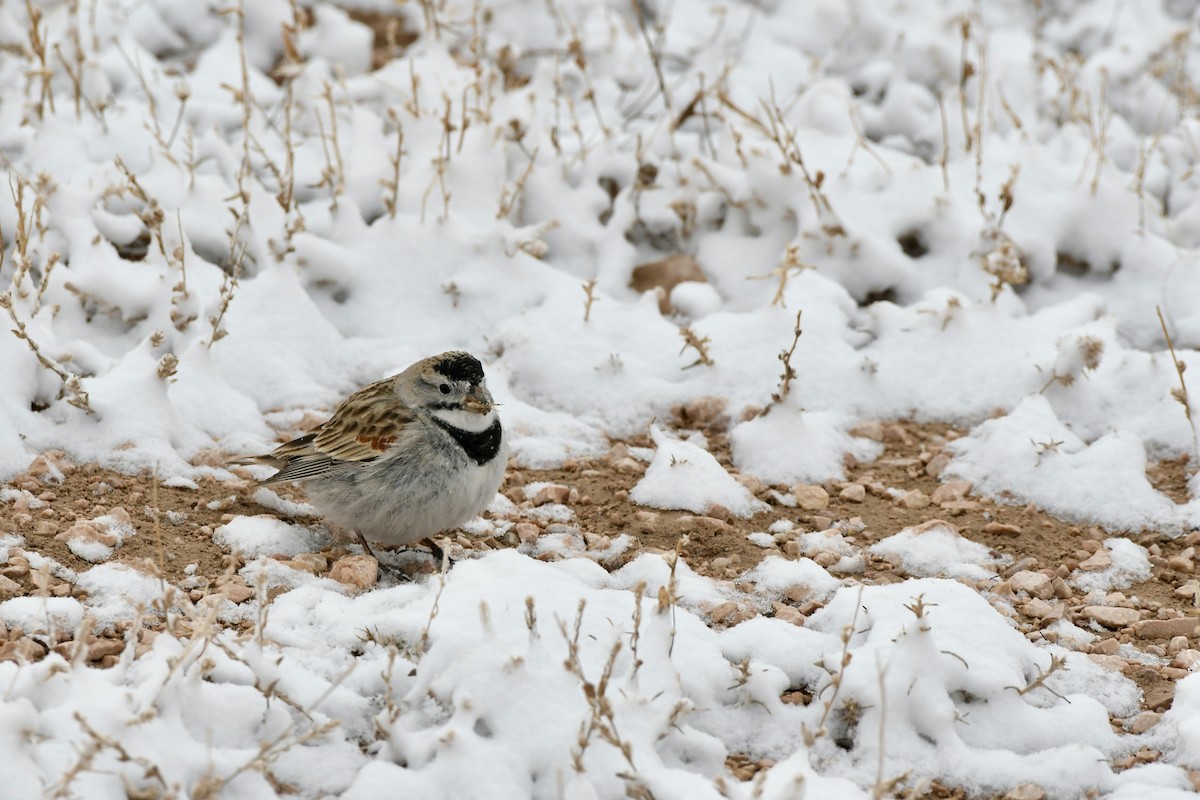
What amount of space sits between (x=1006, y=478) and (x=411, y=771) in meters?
3.10

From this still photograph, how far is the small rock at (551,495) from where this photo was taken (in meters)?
5.23

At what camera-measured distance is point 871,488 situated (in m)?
5.46

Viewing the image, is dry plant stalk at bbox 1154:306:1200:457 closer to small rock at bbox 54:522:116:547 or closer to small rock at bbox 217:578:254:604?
small rock at bbox 217:578:254:604

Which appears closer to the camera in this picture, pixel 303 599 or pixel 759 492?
pixel 303 599

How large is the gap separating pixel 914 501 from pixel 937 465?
34 cm

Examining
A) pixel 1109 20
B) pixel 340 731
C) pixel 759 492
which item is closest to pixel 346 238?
pixel 759 492

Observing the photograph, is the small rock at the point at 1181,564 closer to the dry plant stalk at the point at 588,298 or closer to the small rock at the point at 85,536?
the dry plant stalk at the point at 588,298

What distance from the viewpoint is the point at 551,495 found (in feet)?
17.2

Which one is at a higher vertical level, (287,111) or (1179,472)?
(287,111)

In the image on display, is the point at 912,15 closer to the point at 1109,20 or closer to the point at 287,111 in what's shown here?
the point at 1109,20

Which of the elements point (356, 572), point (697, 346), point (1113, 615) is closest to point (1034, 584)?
point (1113, 615)

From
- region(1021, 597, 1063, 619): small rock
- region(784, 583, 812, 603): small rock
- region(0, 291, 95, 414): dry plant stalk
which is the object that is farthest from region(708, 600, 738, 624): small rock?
region(0, 291, 95, 414): dry plant stalk

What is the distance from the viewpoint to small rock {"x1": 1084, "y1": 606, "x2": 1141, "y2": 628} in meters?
4.43

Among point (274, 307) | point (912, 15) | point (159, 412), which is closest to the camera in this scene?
point (159, 412)
